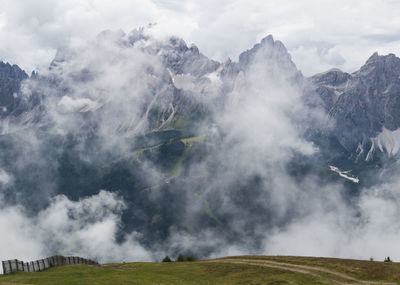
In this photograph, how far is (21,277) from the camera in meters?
55.3

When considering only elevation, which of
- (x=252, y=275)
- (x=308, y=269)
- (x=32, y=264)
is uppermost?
(x=32, y=264)

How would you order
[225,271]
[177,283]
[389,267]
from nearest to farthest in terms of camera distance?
[177,283] → [389,267] → [225,271]

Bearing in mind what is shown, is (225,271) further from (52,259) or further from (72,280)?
(52,259)

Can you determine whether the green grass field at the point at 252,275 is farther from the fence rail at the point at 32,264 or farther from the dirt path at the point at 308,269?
the fence rail at the point at 32,264

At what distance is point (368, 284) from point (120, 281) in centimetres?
3748

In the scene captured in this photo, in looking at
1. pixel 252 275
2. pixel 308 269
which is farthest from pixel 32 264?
pixel 308 269

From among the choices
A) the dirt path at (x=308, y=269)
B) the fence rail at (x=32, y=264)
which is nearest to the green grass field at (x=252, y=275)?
the dirt path at (x=308, y=269)

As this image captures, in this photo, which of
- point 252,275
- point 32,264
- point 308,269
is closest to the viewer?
point 252,275

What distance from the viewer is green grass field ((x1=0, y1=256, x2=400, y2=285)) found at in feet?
174

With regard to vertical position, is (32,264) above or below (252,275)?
above

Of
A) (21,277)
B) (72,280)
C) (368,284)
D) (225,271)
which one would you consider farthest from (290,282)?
(21,277)

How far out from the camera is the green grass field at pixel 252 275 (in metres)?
53.1

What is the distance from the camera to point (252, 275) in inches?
2350

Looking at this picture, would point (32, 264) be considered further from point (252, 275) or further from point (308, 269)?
point (308, 269)
